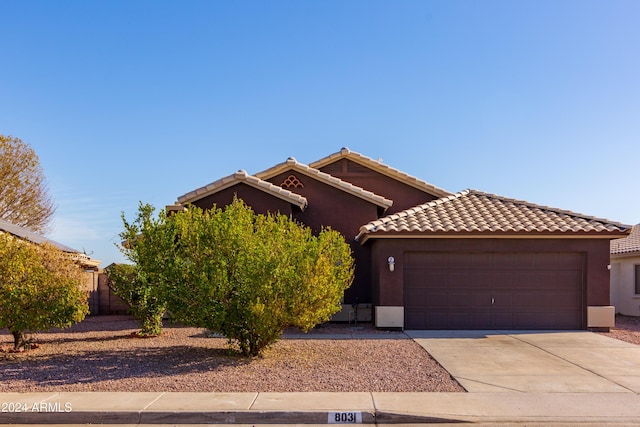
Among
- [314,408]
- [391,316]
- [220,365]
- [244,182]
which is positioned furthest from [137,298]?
[314,408]

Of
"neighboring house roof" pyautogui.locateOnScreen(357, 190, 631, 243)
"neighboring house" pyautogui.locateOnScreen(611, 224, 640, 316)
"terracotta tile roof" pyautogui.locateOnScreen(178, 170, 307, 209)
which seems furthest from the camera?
"neighboring house" pyautogui.locateOnScreen(611, 224, 640, 316)

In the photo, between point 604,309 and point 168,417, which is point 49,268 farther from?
point 604,309

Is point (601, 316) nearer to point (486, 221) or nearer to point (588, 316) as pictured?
point (588, 316)

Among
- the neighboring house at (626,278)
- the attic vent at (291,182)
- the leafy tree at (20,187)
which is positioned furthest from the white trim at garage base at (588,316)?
the leafy tree at (20,187)

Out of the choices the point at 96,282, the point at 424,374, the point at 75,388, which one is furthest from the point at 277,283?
the point at 96,282

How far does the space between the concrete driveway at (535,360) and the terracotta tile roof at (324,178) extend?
5.04m

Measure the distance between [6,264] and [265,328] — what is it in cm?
570

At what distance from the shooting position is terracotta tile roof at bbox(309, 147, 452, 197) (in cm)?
2048

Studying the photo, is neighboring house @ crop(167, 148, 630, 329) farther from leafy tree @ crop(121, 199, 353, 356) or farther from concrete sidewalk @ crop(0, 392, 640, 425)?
concrete sidewalk @ crop(0, 392, 640, 425)

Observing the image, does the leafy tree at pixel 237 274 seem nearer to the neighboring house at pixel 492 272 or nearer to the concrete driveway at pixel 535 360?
the concrete driveway at pixel 535 360

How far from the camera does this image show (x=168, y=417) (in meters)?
7.14

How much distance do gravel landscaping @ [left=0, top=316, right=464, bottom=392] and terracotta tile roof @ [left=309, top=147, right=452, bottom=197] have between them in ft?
25.5

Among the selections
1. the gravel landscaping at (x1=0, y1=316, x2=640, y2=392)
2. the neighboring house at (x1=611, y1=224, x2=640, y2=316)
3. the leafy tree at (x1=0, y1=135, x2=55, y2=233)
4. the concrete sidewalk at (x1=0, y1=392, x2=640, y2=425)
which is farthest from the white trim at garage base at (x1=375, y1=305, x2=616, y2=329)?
the leafy tree at (x1=0, y1=135, x2=55, y2=233)

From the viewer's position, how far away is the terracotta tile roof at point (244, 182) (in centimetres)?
1664
